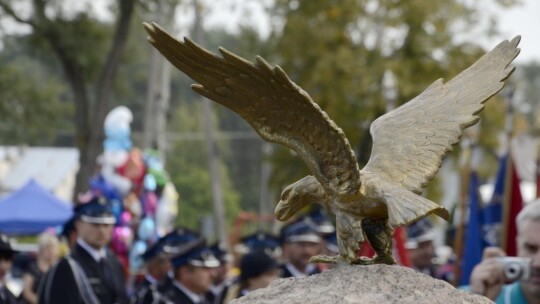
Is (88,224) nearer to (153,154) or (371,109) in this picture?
(153,154)

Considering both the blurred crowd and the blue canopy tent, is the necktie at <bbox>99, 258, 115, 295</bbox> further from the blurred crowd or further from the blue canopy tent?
the blue canopy tent

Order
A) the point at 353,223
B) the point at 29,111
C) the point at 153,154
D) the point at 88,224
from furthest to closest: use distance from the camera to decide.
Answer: the point at 29,111 → the point at 153,154 → the point at 88,224 → the point at 353,223

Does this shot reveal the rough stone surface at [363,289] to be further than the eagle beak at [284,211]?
No

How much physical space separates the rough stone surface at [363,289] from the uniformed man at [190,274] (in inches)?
208

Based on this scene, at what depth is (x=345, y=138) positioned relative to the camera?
3.80 metres

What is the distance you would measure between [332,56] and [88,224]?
10.5 meters

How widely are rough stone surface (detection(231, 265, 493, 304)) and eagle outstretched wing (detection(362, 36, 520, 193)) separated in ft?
1.34

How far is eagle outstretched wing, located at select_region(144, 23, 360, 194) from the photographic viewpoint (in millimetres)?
3656

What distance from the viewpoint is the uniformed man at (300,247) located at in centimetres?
1029

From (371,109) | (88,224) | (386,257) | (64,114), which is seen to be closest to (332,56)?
(371,109)

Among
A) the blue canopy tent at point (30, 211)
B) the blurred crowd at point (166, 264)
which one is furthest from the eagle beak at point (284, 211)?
the blue canopy tent at point (30, 211)

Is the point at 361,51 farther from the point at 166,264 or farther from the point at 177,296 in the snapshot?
the point at 177,296

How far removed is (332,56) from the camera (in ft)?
64.4

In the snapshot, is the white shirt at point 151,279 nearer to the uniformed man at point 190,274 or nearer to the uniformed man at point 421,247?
the uniformed man at point 190,274
